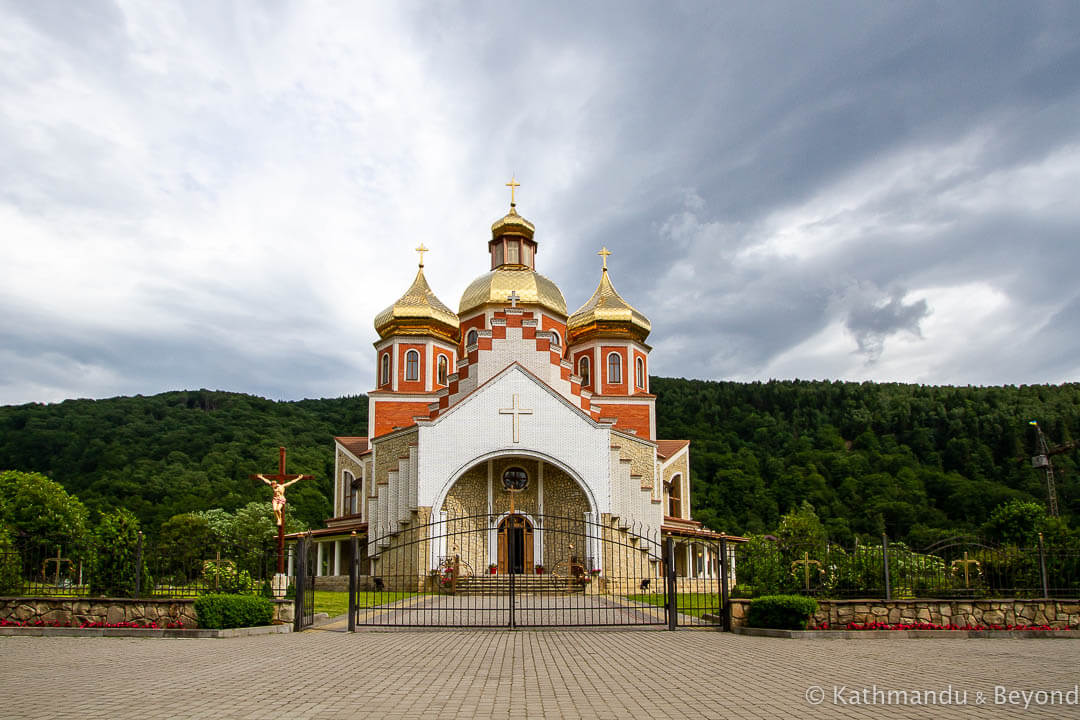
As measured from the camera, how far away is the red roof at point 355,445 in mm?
30870

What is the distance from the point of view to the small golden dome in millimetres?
33031

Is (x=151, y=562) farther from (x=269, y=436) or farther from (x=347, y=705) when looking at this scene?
(x=269, y=436)

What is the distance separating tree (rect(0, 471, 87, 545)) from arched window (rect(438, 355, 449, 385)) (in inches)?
638

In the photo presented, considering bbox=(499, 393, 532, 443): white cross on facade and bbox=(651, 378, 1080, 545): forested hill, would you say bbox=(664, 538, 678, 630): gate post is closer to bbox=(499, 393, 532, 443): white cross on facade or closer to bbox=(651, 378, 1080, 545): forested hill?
bbox=(499, 393, 532, 443): white cross on facade

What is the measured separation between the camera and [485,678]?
320 inches

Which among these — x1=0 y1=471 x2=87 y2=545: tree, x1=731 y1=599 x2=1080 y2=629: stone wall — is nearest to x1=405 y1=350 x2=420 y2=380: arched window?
x1=0 y1=471 x2=87 y2=545: tree

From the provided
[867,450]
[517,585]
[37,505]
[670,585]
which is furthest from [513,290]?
[867,450]

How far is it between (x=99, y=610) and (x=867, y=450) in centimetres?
5098

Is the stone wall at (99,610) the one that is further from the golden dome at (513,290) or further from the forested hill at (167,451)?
the forested hill at (167,451)

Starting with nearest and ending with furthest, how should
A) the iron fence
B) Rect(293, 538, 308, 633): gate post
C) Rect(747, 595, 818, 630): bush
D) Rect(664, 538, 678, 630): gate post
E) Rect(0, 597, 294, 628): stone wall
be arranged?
Rect(747, 595, 818, 630): bush < Rect(0, 597, 294, 628): stone wall < Rect(293, 538, 308, 633): gate post < Rect(664, 538, 678, 630): gate post < the iron fence

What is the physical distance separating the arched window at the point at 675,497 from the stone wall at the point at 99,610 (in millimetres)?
21803

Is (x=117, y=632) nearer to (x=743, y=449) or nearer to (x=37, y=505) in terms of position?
(x=37, y=505)

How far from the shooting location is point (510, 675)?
27.3 feet

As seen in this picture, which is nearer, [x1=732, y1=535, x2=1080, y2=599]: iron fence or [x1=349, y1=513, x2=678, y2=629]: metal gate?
[x1=732, y1=535, x2=1080, y2=599]: iron fence
